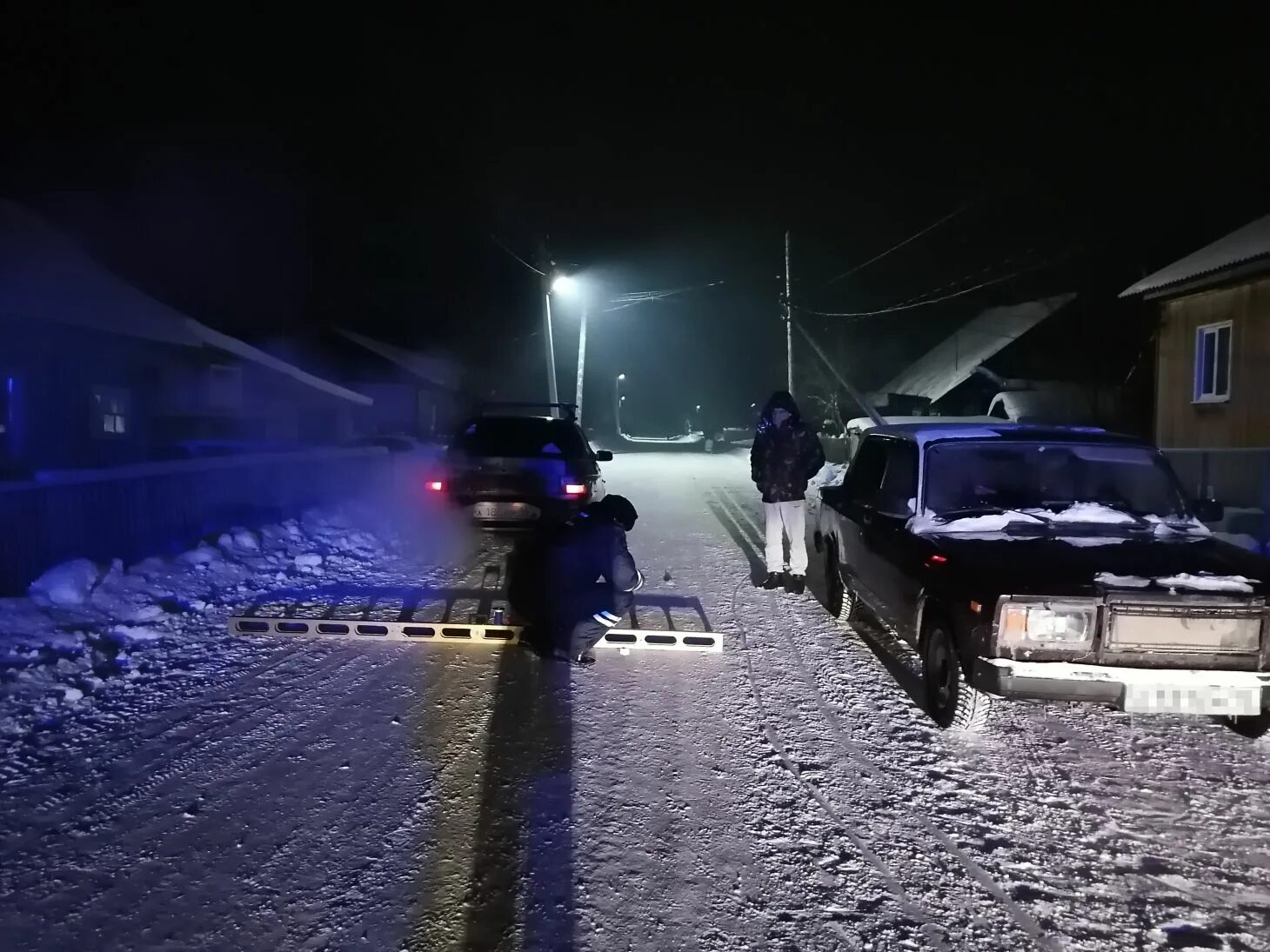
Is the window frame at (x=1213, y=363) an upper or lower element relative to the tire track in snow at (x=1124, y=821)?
upper

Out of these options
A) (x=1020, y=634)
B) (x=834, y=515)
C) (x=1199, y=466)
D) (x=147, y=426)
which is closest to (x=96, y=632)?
(x=834, y=515)

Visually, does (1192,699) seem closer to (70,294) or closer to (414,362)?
(70,294)

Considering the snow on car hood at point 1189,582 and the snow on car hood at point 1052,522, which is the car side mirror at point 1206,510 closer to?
the snow on car hood at point 1052,522

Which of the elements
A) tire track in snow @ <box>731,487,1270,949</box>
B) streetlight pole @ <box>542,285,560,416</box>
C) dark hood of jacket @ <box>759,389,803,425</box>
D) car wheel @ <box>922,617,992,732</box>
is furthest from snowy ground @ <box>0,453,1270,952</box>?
streetlight pole @ <box>542,285,560,416</box>

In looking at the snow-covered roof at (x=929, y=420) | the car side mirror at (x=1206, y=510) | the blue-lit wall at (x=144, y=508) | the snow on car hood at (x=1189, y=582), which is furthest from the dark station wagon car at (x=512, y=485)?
the snow on car hood at (x=1189, y=582)

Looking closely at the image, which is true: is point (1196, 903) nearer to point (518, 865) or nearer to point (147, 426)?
point (518, 865)

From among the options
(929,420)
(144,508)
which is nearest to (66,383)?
(144,508)

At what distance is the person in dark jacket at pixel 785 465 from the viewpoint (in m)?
8.47

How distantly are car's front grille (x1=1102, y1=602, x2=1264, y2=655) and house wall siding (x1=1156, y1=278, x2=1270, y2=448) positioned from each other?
37.4 ft

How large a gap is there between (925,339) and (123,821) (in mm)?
50720

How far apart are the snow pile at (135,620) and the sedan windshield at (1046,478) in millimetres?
5012

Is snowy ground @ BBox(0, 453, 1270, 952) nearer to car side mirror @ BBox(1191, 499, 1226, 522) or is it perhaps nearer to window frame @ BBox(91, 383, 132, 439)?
car side mirror @ BBox(1191, 499, 1226, 522)

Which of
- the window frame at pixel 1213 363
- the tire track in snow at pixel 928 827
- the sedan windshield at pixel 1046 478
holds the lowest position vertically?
the tire track in snow at pixel 928 827

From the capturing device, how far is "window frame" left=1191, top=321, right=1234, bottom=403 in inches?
580
